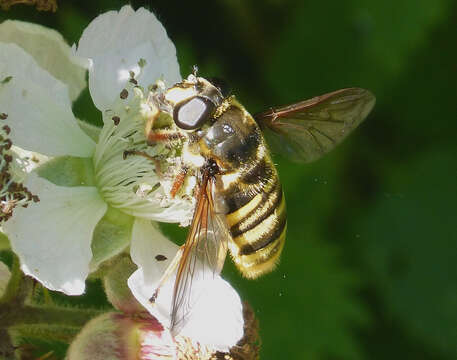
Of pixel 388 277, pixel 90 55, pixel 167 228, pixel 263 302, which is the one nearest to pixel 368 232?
pixel 388 277

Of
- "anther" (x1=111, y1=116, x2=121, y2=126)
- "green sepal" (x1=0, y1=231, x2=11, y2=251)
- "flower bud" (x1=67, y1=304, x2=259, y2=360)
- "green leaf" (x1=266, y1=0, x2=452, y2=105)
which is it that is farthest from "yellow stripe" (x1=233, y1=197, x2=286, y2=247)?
"green leaf" (x1=266, y1=0, x2=452, y2=105)

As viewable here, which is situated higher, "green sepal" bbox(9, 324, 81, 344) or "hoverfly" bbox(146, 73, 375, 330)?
"hoverfly" bbox(146, 73, 375, 330)

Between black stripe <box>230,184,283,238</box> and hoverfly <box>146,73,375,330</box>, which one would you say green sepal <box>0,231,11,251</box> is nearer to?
hoverfly <box>146,73,375,330</box>

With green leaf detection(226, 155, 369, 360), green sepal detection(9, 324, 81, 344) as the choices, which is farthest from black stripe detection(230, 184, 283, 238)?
green leaf detection(226, 155, 369, 360)

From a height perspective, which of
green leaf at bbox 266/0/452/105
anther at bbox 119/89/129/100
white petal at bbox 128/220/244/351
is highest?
anther at bbox 119/89/129/100

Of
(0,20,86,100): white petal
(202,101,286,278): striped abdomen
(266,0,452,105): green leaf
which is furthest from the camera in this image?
(266,0,452,105): green leaf

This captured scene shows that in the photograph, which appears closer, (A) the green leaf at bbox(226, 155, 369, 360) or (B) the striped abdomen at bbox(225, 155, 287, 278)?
(B) the striped abdomen at bbox(225, 155, 287, 278)

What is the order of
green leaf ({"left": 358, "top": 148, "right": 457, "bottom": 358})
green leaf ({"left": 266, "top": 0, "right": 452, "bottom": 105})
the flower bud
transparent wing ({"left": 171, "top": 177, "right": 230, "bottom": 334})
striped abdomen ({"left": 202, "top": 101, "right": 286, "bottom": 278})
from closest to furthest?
1. transparent wing ({"left": 171, "top": 177, "right": 230, "bottom": 334})
2. striped abdomen ({"left": 202, "top": 101, "right": 286, "bottom": 278})
3. the flower bud
4. green leaf ({"left": 266, "top": 0, "right": 452, "bottom": 105})
5. green leaf ({"left": 358, "top": 148, "right": 457, "bottom": 358})
